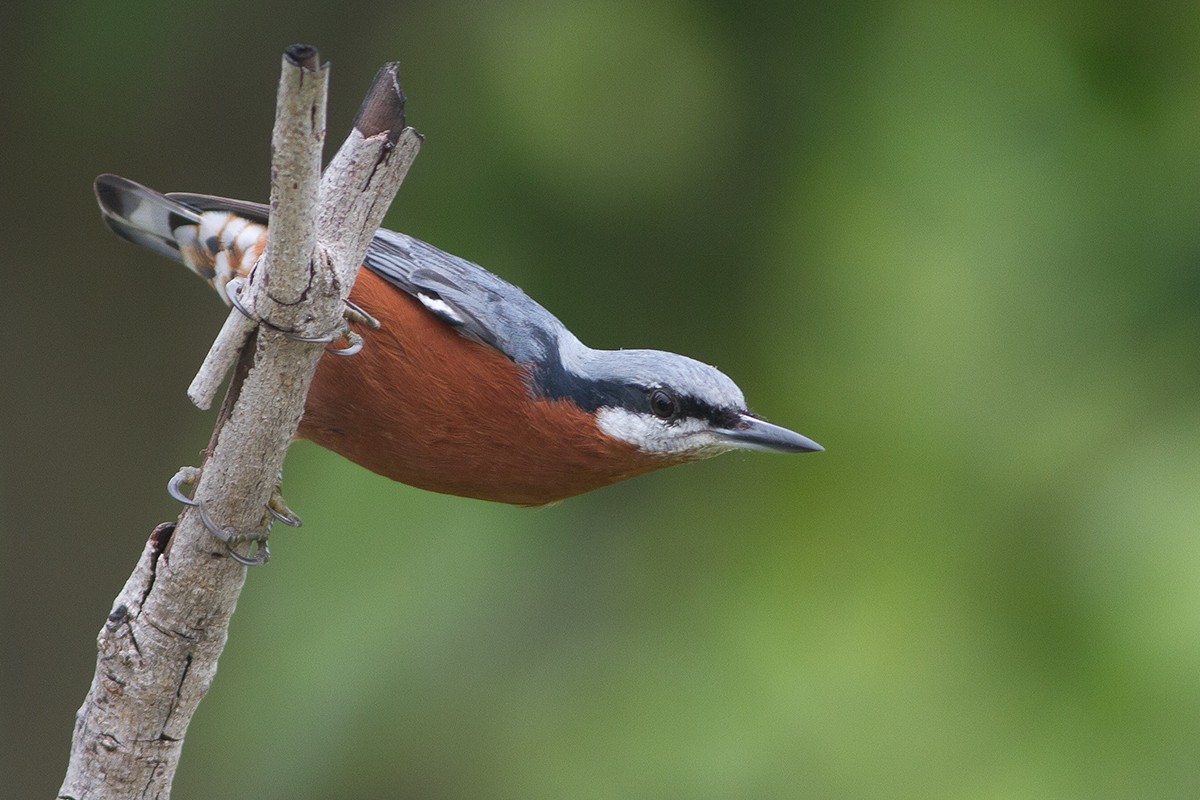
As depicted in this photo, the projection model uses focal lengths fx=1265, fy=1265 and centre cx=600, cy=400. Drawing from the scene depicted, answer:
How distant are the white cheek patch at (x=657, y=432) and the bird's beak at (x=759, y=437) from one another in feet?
0.08

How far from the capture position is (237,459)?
2.22 meters

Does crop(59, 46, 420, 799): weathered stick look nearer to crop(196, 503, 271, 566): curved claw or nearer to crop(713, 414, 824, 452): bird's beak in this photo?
crop(196, 503, 271, 566): curved claw

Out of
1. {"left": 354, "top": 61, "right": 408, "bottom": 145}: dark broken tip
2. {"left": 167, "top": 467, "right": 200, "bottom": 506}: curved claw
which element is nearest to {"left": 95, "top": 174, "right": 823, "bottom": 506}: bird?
{"left": 167, "top": 467, "right": 200, "bottom": 506}: curved claw

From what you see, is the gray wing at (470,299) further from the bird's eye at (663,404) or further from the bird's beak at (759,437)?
the bird's beak at (759,437)

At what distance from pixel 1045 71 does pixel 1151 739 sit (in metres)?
2.00

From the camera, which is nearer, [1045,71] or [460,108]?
[1045,71]

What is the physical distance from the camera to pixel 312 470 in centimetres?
420

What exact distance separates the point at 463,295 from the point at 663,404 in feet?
1.78

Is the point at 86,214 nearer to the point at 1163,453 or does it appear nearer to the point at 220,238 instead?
the point at 220,238

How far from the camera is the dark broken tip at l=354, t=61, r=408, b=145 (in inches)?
84.4

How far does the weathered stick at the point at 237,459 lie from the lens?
203cm

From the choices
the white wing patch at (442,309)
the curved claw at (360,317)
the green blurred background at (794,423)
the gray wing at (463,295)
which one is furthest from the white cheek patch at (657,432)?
the green blurred background at (794,423)

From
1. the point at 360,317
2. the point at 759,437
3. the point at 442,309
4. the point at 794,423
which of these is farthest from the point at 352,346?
the point at 794,423

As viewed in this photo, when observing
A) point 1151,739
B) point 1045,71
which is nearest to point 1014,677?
point 1151,739
